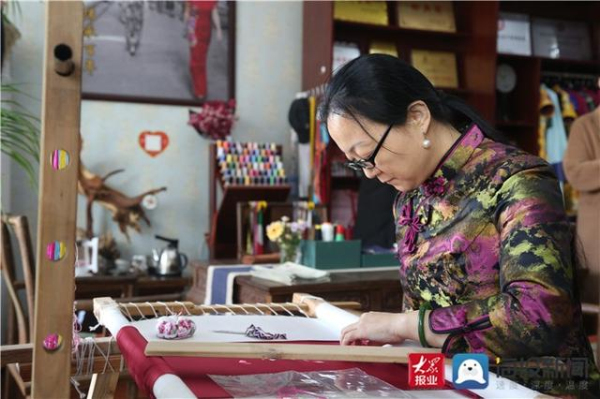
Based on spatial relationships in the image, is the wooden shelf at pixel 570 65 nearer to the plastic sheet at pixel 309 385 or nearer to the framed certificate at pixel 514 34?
the framed certificate at pixel 514 34

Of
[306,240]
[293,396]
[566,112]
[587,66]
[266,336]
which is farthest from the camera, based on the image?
[587,66]

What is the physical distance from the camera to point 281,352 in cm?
92

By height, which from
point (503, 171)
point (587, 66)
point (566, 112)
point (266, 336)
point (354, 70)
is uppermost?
point (587, 66)

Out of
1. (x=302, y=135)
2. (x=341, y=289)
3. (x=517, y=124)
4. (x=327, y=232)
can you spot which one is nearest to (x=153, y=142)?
(x=302, y=135)

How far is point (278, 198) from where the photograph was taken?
3607 mm

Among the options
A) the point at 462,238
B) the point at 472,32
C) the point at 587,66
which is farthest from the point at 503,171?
the point at 587,66

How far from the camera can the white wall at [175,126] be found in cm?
349

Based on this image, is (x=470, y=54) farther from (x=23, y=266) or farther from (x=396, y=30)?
(x=23, y=266)

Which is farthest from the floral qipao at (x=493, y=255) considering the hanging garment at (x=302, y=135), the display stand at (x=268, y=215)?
the hanging garment at (x=302, y=135)

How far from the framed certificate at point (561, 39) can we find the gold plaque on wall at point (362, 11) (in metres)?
1.23

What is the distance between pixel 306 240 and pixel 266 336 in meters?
1.53

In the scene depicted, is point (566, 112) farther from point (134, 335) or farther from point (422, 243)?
point (134, 335)

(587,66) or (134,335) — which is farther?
(587,66)

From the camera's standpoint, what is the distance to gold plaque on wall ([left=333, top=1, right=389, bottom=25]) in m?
3.98
